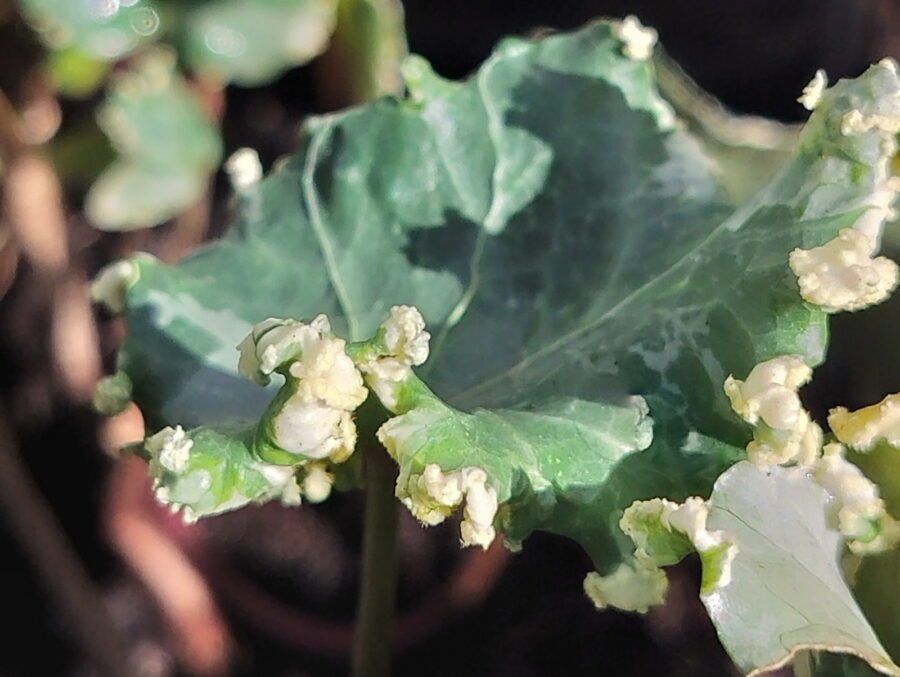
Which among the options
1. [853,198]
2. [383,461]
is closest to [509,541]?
[383,461]

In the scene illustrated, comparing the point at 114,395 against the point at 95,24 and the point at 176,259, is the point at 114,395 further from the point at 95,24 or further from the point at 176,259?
the point at 176,259

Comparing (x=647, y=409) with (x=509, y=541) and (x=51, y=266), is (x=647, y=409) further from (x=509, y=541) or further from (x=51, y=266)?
(x=51, y=266)

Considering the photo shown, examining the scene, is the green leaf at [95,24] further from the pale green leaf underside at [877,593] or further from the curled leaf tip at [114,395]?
the pale green leaf underside at [877,593]

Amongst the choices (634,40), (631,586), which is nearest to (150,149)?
(634,40)

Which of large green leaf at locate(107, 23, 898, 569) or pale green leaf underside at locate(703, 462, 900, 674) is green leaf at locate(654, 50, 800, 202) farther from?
pale green leaf underside at locate(703, 462, 900, 674)

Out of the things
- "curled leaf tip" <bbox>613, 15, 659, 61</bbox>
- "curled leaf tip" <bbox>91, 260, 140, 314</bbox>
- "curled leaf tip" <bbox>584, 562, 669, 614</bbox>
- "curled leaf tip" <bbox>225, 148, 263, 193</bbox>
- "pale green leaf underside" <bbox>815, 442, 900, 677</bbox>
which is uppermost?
"curled leaf tip" <bbox>613, 15, 659, 61</bbox>

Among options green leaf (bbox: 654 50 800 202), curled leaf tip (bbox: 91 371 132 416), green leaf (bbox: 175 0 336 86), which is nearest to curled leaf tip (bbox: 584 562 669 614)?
curled leaf tip (bbox: 91 371 132 416)
